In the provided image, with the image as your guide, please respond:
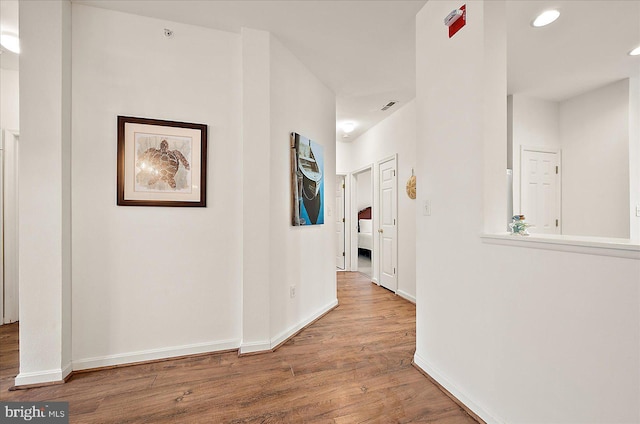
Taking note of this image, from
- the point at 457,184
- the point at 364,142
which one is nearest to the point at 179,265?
the point at 457,184

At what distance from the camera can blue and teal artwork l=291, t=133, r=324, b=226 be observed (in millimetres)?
2787

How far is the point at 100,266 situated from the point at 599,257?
9.75ft

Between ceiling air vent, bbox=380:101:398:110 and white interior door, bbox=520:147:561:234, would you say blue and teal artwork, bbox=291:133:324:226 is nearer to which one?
ceiling air vent, bbox=380:101:398:110

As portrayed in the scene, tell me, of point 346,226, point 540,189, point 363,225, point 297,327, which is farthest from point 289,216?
point 363,225

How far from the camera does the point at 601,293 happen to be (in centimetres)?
108

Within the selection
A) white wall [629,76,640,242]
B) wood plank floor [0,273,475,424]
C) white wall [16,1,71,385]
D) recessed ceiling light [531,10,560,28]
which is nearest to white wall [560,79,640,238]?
white wall [629,76,640,242]

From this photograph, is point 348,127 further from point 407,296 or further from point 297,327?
point 297,327

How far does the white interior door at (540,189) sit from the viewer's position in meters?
3.79

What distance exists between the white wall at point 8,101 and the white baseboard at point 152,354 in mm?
2677

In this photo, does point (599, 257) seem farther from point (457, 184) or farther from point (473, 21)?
point (473, 21)

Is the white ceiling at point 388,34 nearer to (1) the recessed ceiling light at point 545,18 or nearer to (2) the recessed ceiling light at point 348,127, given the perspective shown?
(1) the recessed ceiling light at point 545,18

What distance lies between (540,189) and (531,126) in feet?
2.88

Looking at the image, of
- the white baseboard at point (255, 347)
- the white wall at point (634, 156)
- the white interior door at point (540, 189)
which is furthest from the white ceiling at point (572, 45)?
the white baseboard at point (255, 347)

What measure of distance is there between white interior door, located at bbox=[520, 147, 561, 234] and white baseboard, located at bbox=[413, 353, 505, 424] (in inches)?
112
